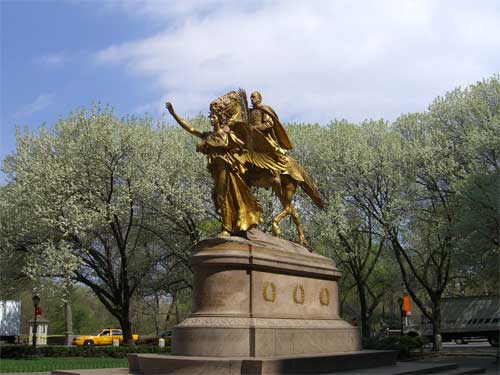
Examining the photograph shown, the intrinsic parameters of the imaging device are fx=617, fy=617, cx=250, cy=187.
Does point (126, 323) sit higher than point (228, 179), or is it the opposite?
point (228, 179)

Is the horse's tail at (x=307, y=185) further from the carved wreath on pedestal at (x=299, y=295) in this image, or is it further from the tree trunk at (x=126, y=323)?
the tree trunk at (x=126, y=323)

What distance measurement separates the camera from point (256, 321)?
13000mm

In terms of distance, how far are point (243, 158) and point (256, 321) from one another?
4217 millimetres

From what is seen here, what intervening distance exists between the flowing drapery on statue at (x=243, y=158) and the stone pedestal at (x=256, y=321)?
78 centimetres

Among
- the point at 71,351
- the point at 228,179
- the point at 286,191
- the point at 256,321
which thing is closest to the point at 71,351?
the point at 71,351

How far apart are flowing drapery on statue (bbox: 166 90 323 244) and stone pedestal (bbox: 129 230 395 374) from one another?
78 cm

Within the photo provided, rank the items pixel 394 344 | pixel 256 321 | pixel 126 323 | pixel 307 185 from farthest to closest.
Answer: pixel 126 323, pixel 394 344, pixel 307 185, pixel 256 321

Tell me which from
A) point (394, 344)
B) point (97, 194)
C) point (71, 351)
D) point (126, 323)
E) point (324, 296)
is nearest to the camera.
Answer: point (324, 296)

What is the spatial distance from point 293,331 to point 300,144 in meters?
Answer: 21.7

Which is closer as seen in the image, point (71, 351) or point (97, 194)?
point (71, 351)

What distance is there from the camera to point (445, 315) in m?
39.1

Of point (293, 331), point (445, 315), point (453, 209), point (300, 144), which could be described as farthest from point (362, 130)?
point (293, 331)

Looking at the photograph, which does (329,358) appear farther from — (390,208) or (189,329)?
(390,208)

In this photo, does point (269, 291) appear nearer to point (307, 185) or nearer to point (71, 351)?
point (307, 185)
